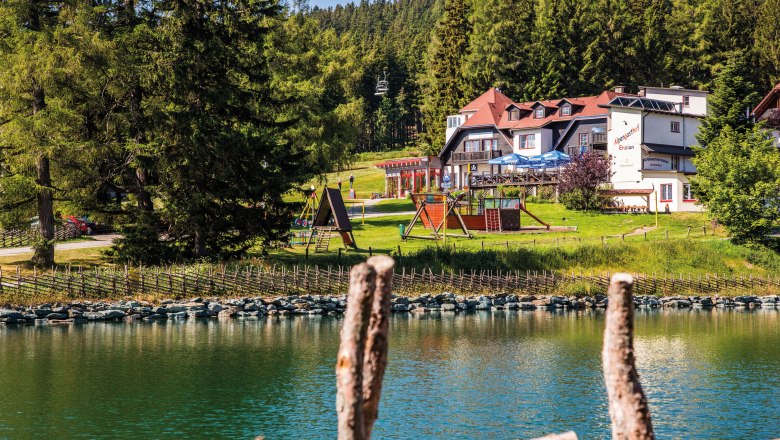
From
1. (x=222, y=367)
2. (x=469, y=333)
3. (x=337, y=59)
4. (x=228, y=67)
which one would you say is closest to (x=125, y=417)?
(x=222, y=367)

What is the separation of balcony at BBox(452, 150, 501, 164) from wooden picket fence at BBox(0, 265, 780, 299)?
39.0 m

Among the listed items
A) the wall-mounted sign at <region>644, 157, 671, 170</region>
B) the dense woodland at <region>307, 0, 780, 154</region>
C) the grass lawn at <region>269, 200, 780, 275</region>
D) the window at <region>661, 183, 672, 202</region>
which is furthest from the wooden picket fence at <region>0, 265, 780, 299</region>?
the dense woodland at <region>307, 0, 780, 154</region>

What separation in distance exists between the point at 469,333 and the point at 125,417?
1958 cm

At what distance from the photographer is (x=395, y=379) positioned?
30.2 m

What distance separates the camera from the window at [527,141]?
90438 millimetres

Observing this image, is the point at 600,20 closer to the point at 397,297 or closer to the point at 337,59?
the point at 337,59

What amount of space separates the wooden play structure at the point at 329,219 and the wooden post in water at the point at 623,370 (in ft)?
139

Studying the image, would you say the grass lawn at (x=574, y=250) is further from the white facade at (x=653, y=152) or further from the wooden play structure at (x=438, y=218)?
the white facade at (x=653, y=152)

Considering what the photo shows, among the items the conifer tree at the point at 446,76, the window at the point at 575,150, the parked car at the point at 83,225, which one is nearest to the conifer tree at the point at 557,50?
the conifer tree at the point at 446,76

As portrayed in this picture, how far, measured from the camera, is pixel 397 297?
48.6m

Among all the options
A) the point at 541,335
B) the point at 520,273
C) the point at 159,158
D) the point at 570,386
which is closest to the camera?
the point at 570,386

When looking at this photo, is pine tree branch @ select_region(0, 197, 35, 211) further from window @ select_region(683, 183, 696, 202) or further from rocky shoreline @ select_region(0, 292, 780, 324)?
window @ select_region(683, 183, 696, 202)

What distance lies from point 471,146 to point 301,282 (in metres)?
50.4

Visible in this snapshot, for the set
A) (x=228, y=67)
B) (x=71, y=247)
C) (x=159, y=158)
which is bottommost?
(x=71, y=247)
